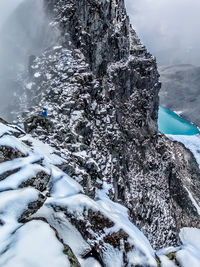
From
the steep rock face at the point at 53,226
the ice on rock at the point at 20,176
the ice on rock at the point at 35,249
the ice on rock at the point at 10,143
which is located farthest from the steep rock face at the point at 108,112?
the ice on rock at the point at 35,249

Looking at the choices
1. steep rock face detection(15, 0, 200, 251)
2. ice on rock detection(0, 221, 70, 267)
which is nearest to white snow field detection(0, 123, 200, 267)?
ice on rock detection(0, 221, 70, 267)

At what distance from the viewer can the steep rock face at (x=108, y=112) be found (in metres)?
21.6

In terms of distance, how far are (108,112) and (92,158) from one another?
883 centimetres

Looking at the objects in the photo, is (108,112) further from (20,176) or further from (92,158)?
(20,176)

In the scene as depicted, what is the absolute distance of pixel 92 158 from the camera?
21.6 metres

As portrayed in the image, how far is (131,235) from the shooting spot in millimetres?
7531

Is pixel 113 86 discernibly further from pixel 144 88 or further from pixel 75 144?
pixel 75 144

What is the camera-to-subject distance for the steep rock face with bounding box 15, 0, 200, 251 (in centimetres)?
2156

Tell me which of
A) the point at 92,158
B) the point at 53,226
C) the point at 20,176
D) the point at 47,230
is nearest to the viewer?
the point at 47,230

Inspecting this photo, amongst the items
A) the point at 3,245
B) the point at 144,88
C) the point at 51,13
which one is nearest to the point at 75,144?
the point at 3,245

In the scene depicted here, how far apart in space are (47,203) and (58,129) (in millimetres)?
12518

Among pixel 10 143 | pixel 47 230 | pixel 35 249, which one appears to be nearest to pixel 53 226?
pixel 47 230

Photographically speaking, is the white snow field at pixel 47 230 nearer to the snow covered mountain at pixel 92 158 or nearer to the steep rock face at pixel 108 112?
the snow covered mountain at pixel 92 158

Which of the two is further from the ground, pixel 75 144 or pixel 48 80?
pixel 48 80
